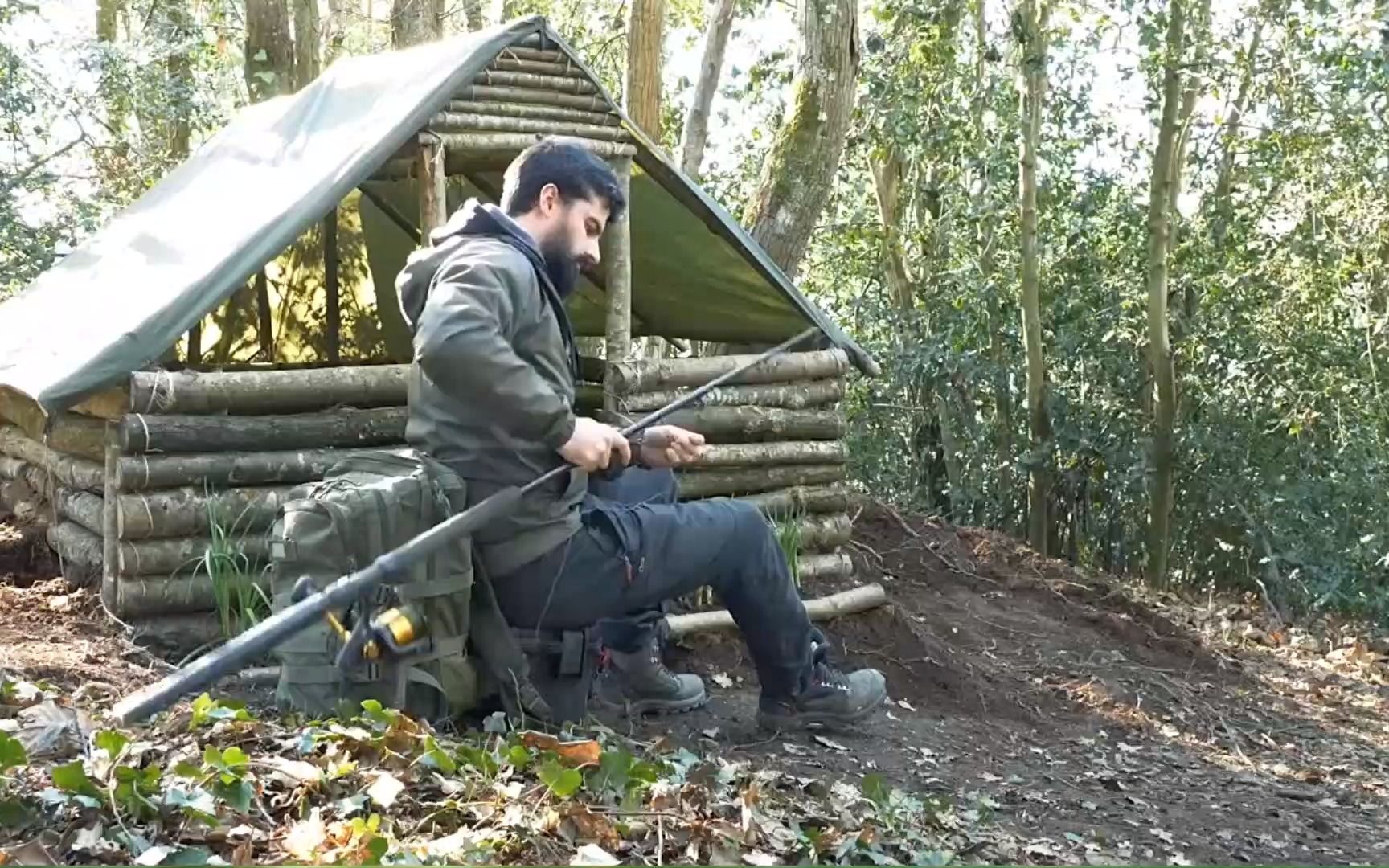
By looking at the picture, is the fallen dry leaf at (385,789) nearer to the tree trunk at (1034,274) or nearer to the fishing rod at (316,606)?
the fishing rod at (316,606)

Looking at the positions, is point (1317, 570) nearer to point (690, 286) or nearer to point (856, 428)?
point (856, 428)

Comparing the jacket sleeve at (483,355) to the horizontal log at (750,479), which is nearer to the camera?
the jacket sleeve at (483,355)

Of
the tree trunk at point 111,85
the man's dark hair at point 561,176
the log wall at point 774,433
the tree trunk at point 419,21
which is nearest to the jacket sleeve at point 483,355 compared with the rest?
the man's dark hair at point 561,176

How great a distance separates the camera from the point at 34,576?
655 cm

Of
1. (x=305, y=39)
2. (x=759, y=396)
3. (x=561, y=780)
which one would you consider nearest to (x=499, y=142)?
(x=759, y=396)

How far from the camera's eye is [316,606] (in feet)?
12.7

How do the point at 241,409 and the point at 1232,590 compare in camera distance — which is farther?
the point at 1232,590

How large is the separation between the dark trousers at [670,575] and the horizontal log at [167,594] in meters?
1.45

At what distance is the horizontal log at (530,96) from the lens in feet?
21.0

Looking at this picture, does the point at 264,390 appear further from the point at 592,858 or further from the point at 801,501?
the point at 592,858

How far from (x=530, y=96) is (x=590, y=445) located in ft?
9.12

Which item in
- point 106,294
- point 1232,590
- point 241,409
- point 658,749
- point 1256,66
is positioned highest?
point 1256,66

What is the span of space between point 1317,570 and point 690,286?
4904 mm

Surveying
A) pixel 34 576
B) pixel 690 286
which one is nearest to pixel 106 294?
pixel 34 576
